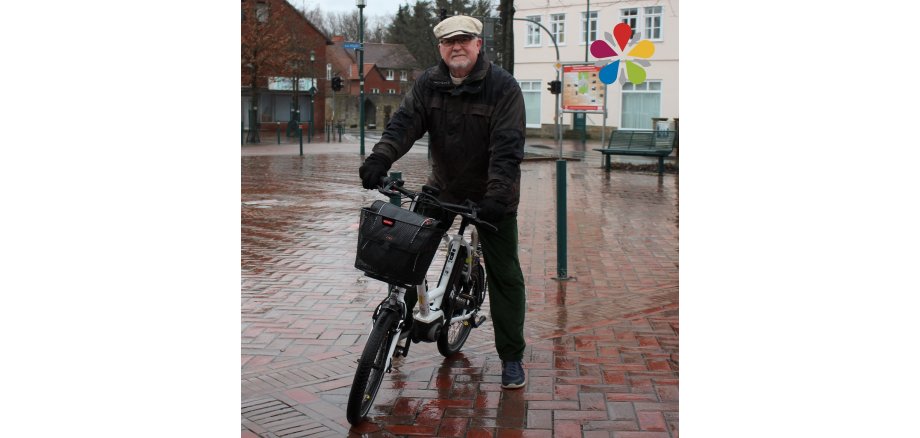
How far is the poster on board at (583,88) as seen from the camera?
1015 inches

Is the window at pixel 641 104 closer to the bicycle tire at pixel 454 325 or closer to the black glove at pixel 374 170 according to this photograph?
the bicycle tire at pixel 454 325

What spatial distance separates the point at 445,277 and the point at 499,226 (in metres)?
0.36

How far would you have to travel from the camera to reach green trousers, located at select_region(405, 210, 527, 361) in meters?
4.71

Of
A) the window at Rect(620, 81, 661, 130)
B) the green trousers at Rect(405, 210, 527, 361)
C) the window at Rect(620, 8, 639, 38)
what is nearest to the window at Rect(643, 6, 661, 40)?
the window at Rect(620, 8, 639, 38)

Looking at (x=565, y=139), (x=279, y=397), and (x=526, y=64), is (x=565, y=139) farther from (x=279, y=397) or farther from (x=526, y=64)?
(x=279, y=397)

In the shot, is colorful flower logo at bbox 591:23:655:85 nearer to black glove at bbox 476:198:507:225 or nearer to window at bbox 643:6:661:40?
window at bbox 643:6:661:40

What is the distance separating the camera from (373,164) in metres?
4.29

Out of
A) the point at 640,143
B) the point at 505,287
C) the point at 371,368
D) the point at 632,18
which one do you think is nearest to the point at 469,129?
the point at 505,287

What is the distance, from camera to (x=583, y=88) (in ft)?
85.2

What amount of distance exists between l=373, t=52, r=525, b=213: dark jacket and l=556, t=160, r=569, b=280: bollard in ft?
8.92

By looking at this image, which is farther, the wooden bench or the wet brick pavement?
the wooden bench

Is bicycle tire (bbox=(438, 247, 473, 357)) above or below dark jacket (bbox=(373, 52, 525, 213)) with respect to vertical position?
below
